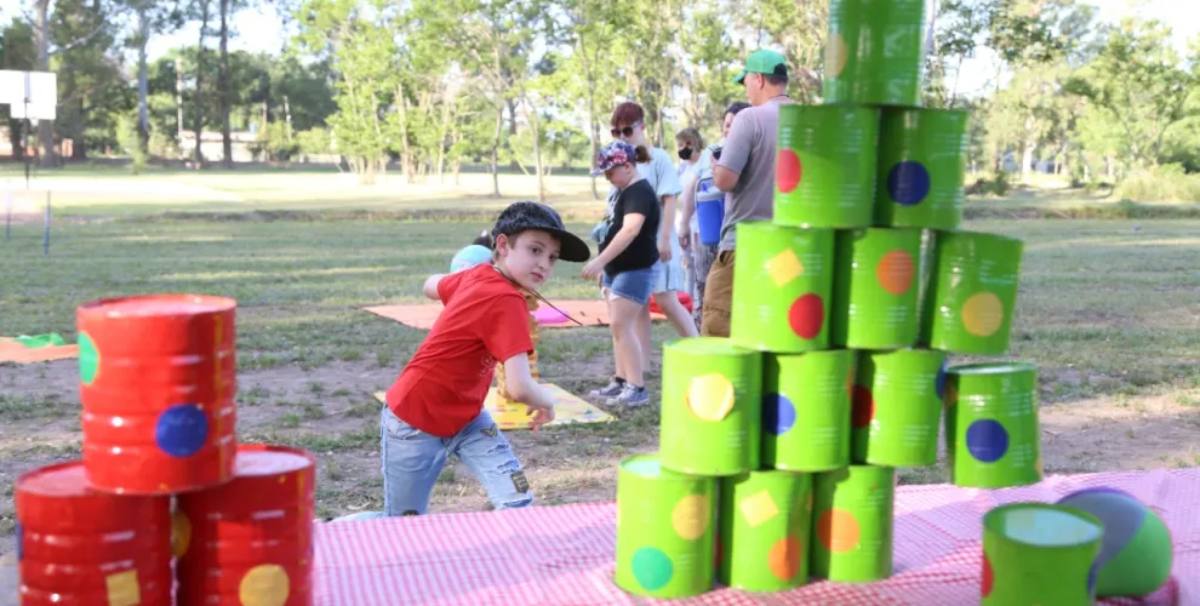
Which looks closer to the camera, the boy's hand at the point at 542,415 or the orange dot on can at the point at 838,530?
the orange dot on can at the point at 838,530

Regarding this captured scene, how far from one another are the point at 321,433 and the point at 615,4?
2880cm

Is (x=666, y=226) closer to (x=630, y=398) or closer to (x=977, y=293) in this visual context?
(x=630, y=398)

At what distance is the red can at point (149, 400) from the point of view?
7.95 ft

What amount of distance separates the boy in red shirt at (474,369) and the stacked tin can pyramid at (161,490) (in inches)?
45.7

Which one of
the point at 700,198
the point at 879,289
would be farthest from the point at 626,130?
the point at 879,289

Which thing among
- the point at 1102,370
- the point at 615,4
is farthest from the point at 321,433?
the point at 615,4

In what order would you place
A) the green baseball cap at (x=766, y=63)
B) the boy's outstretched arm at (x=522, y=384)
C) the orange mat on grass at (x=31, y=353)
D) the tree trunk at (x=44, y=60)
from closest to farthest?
the boy's outstretched arm at (x=522, y=384) < the green baseball cap at (x=766, y=63) < the orange mat on grass at (x=31, y=353) < the tree trunk at (x=44, y=60)

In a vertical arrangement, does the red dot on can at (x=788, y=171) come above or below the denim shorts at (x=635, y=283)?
above

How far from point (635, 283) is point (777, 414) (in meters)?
3.68

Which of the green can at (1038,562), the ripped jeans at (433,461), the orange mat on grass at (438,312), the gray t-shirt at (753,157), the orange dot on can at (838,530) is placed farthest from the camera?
the orange mat on grass at (438,312)

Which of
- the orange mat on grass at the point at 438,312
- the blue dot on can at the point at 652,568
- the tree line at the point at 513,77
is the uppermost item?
the tree line at the point at 513,77

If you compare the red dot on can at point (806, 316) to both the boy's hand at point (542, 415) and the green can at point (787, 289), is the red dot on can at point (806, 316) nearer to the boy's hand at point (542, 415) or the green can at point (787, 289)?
the green can at point (787, 289)

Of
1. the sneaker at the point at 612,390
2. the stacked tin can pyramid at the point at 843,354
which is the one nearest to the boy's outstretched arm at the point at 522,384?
the stacked tin can pyramid at the point at 843,354

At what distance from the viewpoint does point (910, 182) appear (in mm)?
3119
